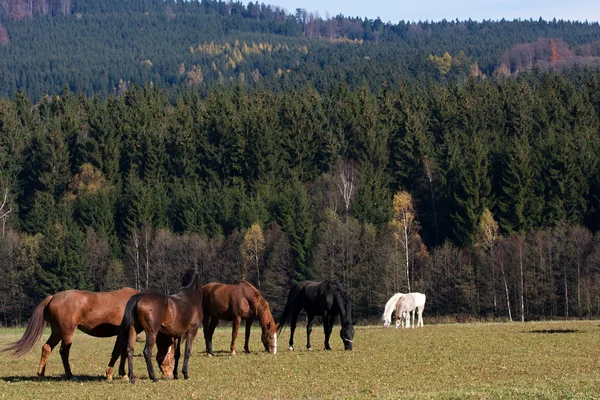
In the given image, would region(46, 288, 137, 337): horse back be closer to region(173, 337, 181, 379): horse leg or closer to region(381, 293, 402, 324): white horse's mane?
region(173, 337, 181, 379): horse leg

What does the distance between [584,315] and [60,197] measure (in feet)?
219

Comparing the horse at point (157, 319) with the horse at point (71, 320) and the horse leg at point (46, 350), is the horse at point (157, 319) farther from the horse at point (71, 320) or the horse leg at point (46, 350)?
the horse leg at point (46, 350)

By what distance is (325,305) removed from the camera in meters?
26.5

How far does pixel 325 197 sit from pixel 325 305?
68.1m

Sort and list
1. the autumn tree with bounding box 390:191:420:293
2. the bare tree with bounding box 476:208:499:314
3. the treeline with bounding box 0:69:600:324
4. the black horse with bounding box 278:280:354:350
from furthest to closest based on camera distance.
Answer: the autumn tree with bounding box 390:191:420:293, the bare tree with bounding box 476:208:499:314, the treeline with bounding box 0:69:600:324, the black horse with bounding box 278:280:354:350

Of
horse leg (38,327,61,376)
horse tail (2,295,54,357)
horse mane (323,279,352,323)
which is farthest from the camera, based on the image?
horse mane (323,279,352,323)

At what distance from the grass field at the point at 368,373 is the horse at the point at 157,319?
0.76 meters

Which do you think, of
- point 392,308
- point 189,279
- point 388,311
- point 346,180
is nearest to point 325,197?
point 346,180

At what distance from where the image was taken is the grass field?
1684 cm

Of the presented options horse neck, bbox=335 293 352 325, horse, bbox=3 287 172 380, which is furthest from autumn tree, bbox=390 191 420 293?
horse, bbox=3 287 172 380

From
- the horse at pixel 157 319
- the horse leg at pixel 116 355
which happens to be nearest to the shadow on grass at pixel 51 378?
the horse leg at pixel 116 355

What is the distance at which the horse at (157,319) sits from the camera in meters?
18.8

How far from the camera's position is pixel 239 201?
305ft

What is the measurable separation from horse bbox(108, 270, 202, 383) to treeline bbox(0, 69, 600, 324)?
162 ft
